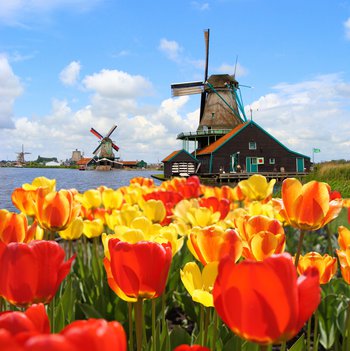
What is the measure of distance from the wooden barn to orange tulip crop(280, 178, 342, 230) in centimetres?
3051

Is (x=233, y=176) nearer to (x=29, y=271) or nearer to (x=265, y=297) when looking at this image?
(x=29, y=271)

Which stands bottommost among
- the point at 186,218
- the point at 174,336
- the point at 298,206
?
the point at 174,336

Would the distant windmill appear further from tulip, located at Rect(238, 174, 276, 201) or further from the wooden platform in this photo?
tulip, located at Rect(238, 174, 276, 201)

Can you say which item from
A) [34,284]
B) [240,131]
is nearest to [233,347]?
[34,284]

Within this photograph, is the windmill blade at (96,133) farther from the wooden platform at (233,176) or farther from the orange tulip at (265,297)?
the orange tulip at (265,297)

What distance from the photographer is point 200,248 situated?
1.23m

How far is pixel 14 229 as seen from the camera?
143 centimetres

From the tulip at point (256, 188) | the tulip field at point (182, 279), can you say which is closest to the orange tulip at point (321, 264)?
the tulip field at point (182, 279)

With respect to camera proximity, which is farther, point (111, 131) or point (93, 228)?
point (111, 131)

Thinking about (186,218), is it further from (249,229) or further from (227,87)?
(227,87)

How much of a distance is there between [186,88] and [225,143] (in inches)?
289

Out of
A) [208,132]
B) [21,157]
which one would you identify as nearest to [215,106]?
[208,132]

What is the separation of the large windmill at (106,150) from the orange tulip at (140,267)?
210 feet

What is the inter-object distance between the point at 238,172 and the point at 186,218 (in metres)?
30.5
